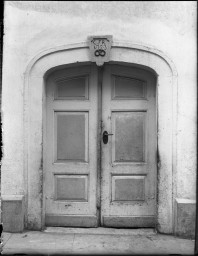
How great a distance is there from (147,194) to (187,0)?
8.90 ft

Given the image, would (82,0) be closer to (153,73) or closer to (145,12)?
(145,12)

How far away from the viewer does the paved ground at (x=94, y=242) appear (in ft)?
15.4

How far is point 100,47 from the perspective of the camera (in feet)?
17.0

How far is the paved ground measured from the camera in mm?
4680

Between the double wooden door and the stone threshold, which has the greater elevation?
the double wooden door

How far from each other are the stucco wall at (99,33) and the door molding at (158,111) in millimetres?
79

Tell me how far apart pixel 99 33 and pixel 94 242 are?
2.74 meters

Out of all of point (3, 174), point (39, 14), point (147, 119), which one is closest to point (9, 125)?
point (3, 174)

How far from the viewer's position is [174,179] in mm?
5242

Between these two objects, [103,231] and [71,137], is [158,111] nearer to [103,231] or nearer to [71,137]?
[71,137]

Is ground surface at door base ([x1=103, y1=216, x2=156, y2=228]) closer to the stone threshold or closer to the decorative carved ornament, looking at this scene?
the stone threshold

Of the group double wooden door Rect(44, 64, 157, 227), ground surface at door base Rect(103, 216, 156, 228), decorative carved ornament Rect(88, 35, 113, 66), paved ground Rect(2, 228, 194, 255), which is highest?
decorative carved ornament Rect(88, 35, 113, 66)

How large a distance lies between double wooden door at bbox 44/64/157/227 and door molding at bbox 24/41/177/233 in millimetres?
238

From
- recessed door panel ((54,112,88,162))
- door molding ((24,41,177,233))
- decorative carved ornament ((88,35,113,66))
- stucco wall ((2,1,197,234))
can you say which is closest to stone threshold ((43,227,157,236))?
door molding ((24,41,177,233))
